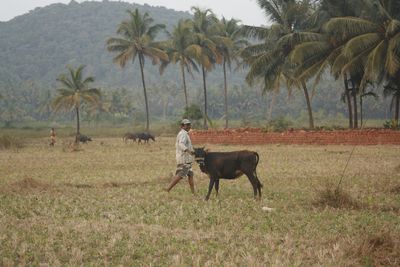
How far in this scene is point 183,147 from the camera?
1095cm

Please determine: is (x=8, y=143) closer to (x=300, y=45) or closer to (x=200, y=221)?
(x=300, y=45)

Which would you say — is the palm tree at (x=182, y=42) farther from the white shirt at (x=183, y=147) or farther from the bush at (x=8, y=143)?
the white shirt at (x=183, y=147)

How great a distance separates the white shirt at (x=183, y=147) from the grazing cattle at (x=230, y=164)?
450 mm

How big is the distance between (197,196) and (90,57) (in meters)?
158

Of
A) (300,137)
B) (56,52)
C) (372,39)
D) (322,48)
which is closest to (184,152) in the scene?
(372,39)

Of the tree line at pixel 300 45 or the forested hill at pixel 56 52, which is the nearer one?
the tree line at pixel 300 45

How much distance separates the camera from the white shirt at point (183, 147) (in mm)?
10992

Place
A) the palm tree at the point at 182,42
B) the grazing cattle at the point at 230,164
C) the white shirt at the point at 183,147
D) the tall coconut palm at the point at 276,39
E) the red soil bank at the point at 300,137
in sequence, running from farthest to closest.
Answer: the palm tree at the point at 182,42 → the tall coconut palm at the point at 276,39 → the red soil bank at the point at 300,137 → the white shirt at the point at 183,147 → the grazing cattle at the point at 230,164

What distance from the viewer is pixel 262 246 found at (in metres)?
6.69

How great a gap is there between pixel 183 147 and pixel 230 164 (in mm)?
1125

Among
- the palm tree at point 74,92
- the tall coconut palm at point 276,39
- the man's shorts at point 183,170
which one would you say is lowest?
the man's shorts at point 183,170

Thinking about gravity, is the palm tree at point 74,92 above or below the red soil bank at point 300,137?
above

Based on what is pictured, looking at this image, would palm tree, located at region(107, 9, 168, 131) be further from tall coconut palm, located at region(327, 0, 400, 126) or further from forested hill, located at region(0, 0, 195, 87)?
forested hill, located at region(0, 0, 195, 87)

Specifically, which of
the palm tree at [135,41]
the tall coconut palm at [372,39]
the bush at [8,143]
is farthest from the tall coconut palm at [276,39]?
the bush at [8,143]
